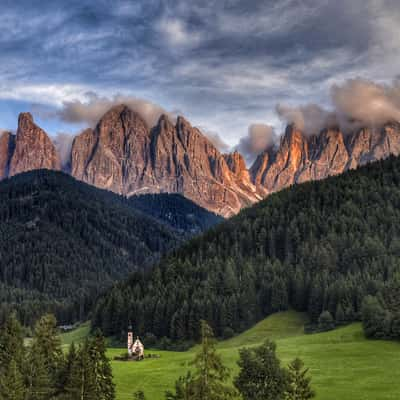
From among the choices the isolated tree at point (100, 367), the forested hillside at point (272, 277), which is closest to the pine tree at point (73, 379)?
the isolated tree at point (100, 367)

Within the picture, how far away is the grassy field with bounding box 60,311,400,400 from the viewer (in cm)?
6862

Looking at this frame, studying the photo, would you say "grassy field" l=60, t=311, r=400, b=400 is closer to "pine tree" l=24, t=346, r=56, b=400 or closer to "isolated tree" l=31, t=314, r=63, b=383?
"isolated tree" l=31, t=314, r=63, b=383

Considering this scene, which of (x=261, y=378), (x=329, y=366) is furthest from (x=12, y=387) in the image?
(x=329, y=366)

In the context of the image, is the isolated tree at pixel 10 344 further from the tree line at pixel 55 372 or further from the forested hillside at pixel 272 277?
the forested hillside at pixel 272 277

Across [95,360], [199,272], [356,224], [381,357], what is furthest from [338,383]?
[356,224]

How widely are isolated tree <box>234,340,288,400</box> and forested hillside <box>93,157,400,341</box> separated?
74070mm

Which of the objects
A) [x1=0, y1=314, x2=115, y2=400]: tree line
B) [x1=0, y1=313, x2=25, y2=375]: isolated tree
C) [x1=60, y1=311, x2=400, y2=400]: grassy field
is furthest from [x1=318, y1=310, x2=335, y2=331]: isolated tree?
[x1=0, y1=314, x2=115, y2=400]: tree line

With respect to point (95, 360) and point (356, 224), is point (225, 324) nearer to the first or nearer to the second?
point (356, 224)

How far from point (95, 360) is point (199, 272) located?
386ft

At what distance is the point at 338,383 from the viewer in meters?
72.1

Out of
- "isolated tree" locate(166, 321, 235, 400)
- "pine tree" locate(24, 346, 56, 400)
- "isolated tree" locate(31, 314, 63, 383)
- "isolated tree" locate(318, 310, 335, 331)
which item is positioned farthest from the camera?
"isolated tree" locate(318, 310, 335, 331)

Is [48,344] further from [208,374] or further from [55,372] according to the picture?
[208,374]

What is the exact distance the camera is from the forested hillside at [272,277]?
142 meters

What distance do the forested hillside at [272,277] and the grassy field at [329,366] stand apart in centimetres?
1650
